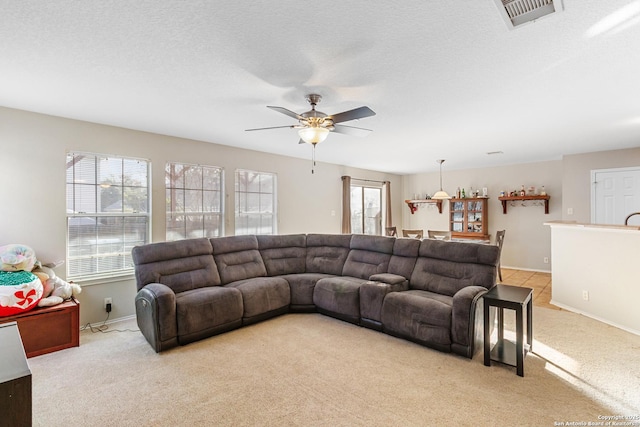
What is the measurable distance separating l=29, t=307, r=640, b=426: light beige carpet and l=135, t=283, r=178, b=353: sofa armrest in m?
0.12

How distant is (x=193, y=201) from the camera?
4598 millimetres

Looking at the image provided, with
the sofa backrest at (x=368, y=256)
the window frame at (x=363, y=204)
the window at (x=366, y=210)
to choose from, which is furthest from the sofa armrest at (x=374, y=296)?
the window at (x=366, y=210)

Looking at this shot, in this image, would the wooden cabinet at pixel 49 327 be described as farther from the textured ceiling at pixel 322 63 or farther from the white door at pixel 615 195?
the white door at pixel 615 195

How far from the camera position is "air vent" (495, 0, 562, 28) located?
1.56 m

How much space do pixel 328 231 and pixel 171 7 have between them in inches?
213

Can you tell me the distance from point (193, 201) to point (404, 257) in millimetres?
3210

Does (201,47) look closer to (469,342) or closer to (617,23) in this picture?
(617,23)

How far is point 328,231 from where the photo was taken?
6.71 m

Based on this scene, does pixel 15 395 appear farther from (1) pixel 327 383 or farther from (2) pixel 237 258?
(2) pixel 237 258

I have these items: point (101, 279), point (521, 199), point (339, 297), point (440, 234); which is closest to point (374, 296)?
point (339, 297)

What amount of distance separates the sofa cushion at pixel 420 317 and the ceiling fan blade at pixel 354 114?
193 cm

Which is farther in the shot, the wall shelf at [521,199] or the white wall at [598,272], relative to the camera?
the wall shelf at [521,199]

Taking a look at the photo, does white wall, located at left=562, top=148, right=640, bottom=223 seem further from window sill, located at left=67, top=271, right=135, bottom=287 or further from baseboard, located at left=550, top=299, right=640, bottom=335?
window sill, located at left=67, top=271, right=135, bottom=287

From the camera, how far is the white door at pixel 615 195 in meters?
5.14
